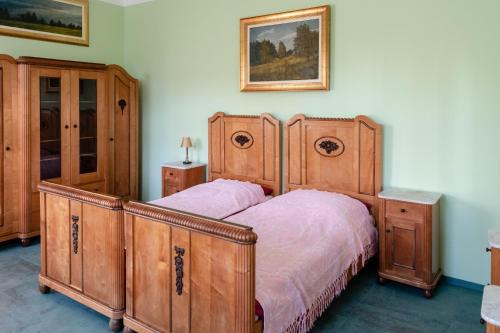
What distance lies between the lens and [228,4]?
4.33 m

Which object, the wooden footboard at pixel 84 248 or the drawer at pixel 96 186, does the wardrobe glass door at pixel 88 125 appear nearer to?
the drawer at pixel 96 186

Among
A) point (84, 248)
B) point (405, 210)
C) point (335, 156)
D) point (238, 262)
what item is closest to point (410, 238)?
point (405, 210)

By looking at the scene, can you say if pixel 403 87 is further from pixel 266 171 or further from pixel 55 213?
pixel 55 213

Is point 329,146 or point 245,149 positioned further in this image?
point 245,149

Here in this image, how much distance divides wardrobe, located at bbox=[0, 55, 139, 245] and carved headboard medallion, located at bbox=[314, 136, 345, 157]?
2.37 metres

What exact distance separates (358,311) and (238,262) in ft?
4.45

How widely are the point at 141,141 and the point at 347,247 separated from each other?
324 centimetres

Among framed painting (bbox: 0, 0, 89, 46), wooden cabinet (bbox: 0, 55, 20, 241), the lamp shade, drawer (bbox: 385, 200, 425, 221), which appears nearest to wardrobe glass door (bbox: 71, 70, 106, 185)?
wooden cabinet (bbox: 0, 55, 20, 241)

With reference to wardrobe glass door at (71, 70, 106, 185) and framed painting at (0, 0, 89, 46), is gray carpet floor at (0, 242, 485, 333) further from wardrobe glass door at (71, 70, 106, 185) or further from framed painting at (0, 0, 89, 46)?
framed painting at (0, 0, 89, 46)

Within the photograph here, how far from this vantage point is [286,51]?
393 cm

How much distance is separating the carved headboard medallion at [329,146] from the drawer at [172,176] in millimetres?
1529


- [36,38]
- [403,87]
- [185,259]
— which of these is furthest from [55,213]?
[403,87]

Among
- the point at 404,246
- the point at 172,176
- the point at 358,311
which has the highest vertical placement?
the point at 172,176

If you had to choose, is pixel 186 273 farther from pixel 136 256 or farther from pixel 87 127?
pixel 87 127
